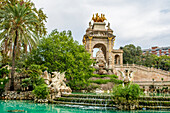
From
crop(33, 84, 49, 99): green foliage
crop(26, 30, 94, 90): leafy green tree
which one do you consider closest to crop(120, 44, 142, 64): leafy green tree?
crop(26, 30, 94, 90): leafy green tree

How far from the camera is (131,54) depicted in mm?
66750

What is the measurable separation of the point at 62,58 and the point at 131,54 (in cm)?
4644

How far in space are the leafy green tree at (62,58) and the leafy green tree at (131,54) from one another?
132 ft

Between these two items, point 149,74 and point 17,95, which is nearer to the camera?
point 17,95

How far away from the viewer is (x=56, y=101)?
55.6 ft

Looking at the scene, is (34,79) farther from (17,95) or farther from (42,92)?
(42,92)

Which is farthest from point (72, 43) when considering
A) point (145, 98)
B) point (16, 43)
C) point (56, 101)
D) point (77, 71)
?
point (145, 98)

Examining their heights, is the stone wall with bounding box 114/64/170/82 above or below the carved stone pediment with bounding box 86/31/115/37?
below

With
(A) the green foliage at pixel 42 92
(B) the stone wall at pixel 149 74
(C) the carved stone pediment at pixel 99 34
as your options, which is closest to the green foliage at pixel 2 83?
(A) the green foliage at pixel 42 92

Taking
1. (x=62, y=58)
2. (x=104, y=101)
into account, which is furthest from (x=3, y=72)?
(x=104, y=101)

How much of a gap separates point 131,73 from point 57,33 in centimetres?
Result: 1431

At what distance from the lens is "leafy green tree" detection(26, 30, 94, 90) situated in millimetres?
24270

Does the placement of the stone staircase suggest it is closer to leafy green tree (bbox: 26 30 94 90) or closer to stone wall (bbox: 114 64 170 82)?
leafy green tree (bbox: 26 30 94 90)

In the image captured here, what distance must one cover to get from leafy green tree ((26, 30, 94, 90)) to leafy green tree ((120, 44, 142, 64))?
40094 millimetres
